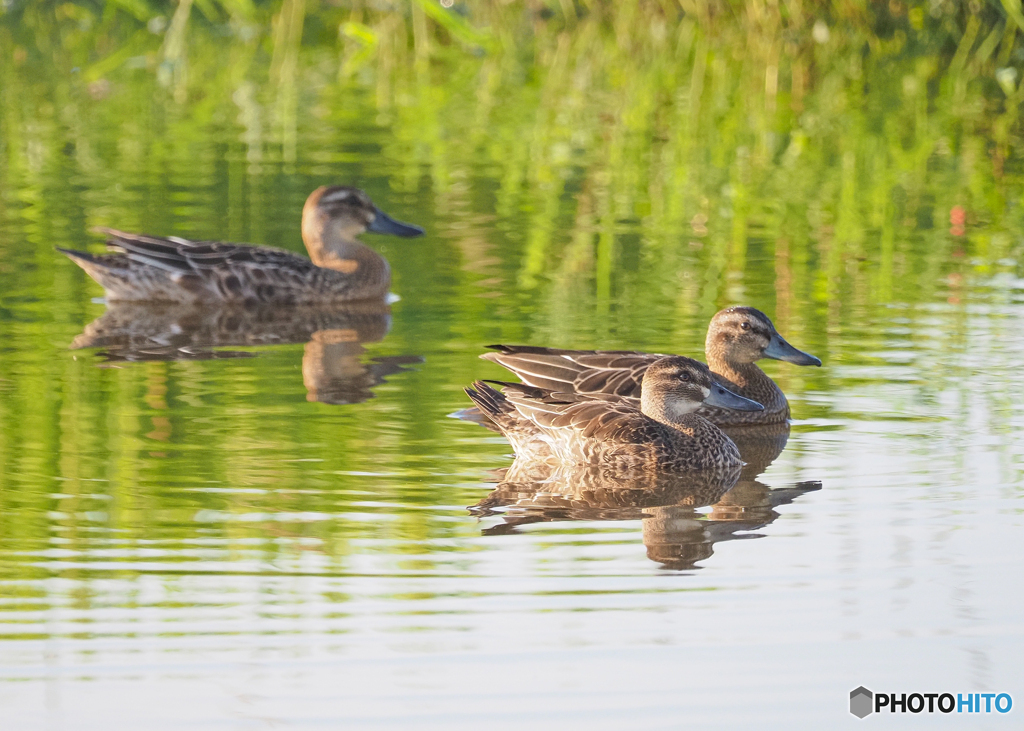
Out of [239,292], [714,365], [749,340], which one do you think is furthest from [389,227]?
[749,340]

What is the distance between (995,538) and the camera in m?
6.35

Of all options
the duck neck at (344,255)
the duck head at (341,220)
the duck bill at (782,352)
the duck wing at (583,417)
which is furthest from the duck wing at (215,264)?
the duck bill at (782,352)

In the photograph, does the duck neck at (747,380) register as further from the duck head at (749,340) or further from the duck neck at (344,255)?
the duck neck at (344,255)

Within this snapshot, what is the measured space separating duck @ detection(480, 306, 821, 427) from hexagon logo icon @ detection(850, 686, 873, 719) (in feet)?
9.18

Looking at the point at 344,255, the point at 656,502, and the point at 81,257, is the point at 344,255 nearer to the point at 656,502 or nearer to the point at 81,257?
the point at 81,257

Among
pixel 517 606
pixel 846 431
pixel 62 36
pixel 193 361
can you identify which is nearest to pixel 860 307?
pixel 846 431

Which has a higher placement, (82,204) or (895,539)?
(82,204)

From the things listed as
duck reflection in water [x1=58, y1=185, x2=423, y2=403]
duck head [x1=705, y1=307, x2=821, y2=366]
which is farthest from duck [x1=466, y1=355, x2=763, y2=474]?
duck reflection in water [x1=58, y1=185, x2=423, y2=403]

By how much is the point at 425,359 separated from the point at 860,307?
267cm

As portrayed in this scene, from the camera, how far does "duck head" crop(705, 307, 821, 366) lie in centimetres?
845

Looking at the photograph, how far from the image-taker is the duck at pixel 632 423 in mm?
7312

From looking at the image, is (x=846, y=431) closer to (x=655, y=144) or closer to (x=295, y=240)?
(x=295, y=240)

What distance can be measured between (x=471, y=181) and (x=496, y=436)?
6821mm

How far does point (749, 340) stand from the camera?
8.48 m
